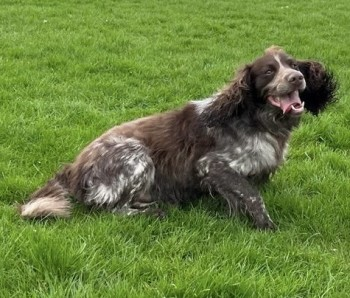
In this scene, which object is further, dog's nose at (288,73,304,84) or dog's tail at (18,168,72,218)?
dog's nose at (288,73,304,84)

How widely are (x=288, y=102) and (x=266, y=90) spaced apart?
23cm

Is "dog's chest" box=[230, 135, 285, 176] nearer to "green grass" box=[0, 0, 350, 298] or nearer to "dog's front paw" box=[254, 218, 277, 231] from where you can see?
"green grass" box=[0, 0, 350, 298]

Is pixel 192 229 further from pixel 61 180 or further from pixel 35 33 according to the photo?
pixel 35 33

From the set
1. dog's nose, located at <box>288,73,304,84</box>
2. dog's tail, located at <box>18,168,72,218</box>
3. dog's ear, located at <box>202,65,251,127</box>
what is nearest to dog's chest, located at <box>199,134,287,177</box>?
dog's ear, located at <box>202,65,251,127</box>

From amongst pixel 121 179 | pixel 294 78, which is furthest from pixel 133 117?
pixel 294 78

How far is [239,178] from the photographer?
213 inches

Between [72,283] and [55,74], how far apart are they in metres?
6.30

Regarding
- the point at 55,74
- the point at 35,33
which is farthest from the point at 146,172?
the point at 35,33

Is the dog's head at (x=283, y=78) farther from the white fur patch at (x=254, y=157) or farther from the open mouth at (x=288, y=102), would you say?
the white fur patch at (x=254, y=157)

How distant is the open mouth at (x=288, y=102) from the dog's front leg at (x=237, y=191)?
2.32 feet

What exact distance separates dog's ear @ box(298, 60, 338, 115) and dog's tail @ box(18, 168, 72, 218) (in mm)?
2495

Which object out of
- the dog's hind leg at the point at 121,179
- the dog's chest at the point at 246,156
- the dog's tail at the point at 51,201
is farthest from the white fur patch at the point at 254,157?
the dog's tail at the point at 51,201

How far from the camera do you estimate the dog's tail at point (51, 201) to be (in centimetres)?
500

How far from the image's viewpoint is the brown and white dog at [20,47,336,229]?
541 centimetres
